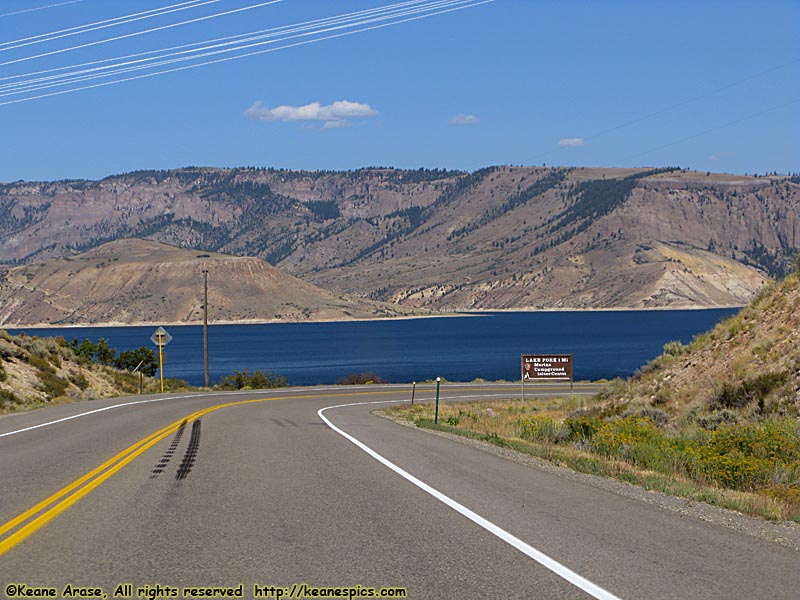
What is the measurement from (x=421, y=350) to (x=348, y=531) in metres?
128

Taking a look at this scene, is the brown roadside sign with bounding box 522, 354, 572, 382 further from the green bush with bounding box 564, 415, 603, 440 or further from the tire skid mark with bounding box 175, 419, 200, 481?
the tire skid mark with bounding box 175, 419, 200, 481

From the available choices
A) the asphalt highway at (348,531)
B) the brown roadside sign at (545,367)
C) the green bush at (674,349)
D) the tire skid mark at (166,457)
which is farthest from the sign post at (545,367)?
the asphalt highway at (348,531)

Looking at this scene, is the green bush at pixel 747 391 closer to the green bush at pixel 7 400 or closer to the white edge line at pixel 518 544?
the white edge line at pixel 518 544

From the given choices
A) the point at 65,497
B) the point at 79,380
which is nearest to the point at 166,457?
the point at 65,497

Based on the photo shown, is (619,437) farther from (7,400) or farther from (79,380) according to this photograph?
(79,380)

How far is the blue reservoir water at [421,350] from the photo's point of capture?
3784 inches

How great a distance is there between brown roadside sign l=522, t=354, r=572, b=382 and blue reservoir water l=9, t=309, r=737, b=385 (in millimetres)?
37470

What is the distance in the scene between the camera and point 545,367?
32.6m

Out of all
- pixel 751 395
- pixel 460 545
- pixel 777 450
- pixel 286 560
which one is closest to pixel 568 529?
pixel 460 545

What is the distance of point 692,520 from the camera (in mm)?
8984

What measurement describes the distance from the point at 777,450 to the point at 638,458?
2.11m

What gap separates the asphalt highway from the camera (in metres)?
6.52

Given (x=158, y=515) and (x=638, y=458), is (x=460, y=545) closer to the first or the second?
(x=158, y=515)

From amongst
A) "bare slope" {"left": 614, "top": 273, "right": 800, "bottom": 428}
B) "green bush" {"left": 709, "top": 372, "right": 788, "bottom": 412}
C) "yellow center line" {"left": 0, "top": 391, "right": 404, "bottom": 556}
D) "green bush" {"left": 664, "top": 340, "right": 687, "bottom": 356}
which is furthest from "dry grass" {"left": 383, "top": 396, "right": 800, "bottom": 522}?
"yellow center line" {"left": 0, "top": 391, "right": 404, "bottom": 556}
